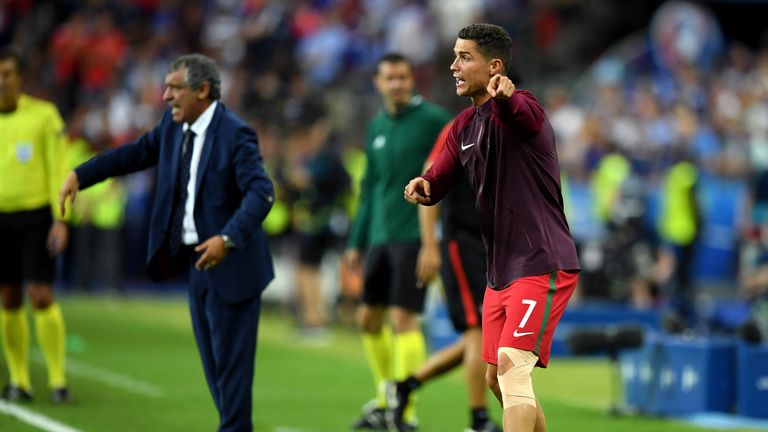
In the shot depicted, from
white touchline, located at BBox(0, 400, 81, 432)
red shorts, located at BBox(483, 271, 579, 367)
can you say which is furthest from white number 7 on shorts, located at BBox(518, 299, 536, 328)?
white touchline, located at BBox(0, 400, 81, 432)

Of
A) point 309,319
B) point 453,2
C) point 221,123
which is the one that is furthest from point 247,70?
point 221,123

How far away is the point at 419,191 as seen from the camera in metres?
7.52

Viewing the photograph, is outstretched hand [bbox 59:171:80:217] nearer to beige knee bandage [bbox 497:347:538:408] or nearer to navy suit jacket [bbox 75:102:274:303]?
navy suit jacket [bbox 75:102:274:303]

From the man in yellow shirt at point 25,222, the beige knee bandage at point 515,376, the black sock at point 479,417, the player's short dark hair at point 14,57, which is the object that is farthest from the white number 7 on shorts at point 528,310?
the player's short dark hair at point 14,57

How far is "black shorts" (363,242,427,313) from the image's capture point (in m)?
10.4

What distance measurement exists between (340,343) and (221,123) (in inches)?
392

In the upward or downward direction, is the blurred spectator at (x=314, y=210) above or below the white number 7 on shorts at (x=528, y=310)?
below

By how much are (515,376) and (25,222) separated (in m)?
5.40

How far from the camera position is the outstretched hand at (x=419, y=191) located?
24.5 feet

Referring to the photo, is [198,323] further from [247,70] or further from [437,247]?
[247,70]

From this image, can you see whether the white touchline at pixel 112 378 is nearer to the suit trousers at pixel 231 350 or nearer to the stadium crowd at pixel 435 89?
the suit trousers at pixel 231 350

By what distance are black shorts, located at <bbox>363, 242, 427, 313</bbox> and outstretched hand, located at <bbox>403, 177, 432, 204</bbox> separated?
9.53ft

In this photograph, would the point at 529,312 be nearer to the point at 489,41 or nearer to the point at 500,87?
the point at 500,87

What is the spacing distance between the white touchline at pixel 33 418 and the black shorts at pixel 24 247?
101cm
